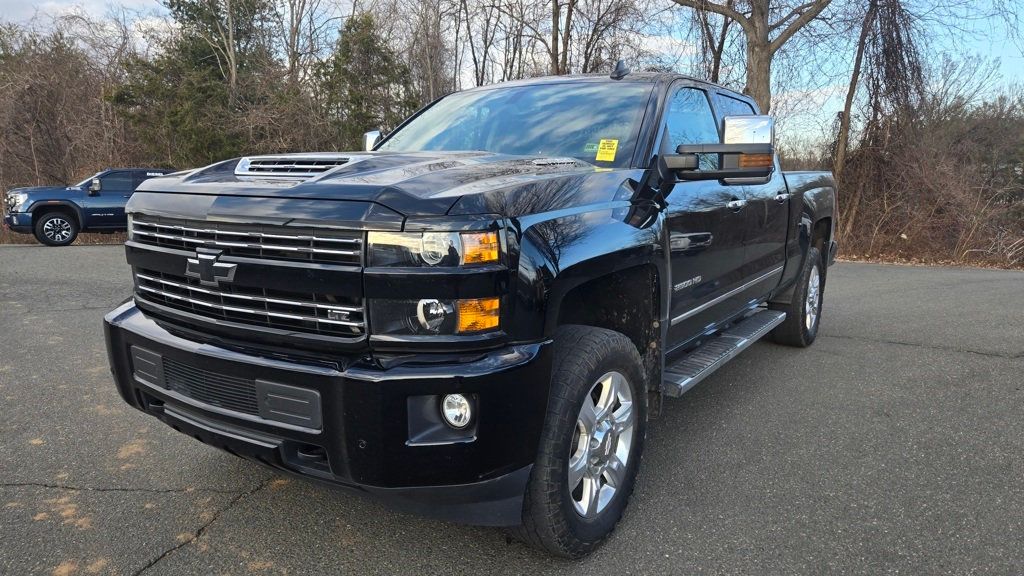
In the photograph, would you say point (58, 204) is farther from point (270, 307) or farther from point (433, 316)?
point (433, 316)

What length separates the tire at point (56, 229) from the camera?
13648mm

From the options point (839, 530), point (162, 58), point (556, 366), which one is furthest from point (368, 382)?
point (162, 58)

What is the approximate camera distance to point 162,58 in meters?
22.1

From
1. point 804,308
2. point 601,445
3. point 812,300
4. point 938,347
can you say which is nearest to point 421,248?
point 601,445

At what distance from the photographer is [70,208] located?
45.6 feet

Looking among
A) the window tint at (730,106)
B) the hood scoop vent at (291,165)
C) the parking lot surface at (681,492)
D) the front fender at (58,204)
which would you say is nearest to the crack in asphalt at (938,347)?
the parking lot surface at (681,492)

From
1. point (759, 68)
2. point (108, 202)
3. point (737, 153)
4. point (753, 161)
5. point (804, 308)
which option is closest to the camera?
point (737, 153)

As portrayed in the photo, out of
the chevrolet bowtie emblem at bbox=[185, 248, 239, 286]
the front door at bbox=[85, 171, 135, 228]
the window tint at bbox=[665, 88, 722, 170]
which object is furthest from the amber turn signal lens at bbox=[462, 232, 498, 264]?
the front door at bbox=[85, 171, 135, 228]

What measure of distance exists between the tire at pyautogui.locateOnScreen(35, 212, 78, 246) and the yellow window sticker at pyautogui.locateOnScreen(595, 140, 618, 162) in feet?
47.8

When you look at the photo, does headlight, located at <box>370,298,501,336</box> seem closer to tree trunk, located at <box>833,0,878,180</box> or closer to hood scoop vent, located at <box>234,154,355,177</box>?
hood scoop vent, located at <box>234,154,355,177</box>

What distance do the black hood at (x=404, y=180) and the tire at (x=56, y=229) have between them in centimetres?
1370

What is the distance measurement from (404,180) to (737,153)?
143cm

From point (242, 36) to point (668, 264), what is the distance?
27.1m

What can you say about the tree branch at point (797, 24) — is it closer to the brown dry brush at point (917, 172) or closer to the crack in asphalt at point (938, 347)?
the brown dry brush at point (917, 172)
